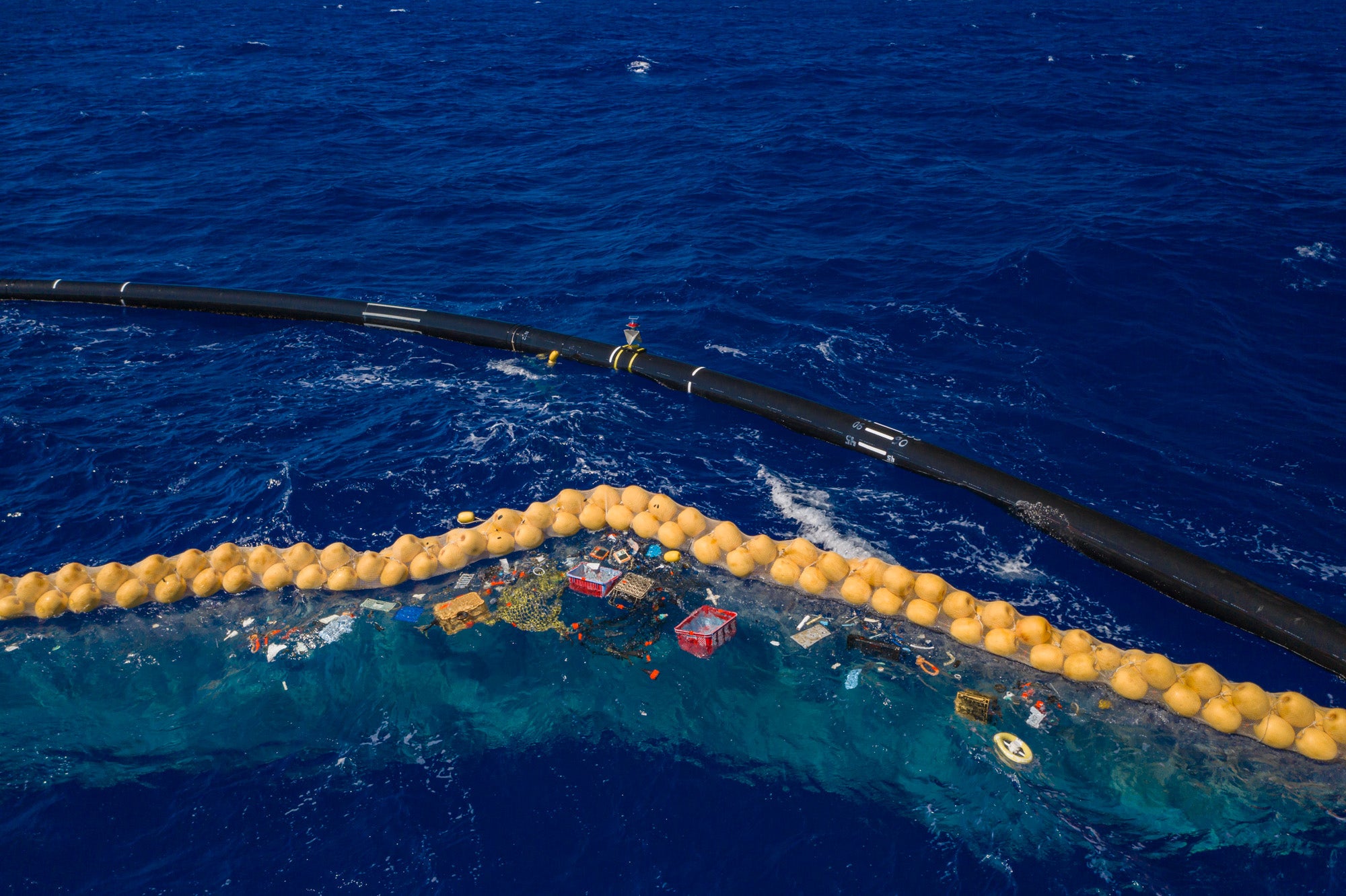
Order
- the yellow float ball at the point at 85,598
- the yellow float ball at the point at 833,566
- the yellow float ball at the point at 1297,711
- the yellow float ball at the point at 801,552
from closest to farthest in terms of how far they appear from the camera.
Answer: the yellow float ball at the point at 1297,711 < the yellow float ball at the point at 833,566 < the yellow float ball at the point at 801,552 < the yellow float ball at the point at 85,598

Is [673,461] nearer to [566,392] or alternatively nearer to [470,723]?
[566,392]

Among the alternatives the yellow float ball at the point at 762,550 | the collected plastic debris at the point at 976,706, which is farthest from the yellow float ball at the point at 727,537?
the collected plastic debris at the point at 976,706

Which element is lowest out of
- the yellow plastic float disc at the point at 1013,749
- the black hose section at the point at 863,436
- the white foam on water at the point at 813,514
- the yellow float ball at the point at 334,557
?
the yellow float ball at the point at 334,557

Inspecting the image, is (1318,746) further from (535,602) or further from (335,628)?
(335,628)

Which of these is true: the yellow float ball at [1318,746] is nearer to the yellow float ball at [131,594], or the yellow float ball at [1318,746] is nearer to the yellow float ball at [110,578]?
the yellow float ball at [131,594]

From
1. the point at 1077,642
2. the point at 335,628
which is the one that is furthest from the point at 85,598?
the point at 1077,642
